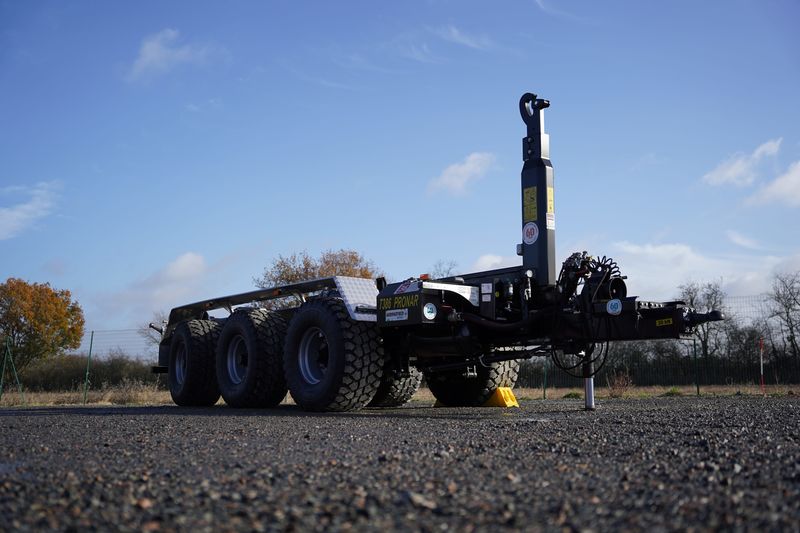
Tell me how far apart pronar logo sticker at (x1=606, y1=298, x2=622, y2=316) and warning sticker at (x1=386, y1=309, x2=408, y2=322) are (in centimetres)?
237

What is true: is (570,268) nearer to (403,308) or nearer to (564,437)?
(403,308)

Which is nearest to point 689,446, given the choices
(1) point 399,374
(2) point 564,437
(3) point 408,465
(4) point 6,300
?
(2) point 564,437

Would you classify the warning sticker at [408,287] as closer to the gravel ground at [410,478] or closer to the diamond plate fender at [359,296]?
the diamond plate fender at [359,296]

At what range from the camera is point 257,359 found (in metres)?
11.5

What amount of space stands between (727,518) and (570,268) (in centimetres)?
607

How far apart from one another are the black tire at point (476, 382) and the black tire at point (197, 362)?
4.03 metres

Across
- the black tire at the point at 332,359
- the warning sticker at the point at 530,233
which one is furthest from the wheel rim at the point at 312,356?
the warning sticker at the point at 530,233

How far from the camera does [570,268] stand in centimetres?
901

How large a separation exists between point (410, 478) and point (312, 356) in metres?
6.73

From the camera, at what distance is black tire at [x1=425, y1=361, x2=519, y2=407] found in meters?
11.8

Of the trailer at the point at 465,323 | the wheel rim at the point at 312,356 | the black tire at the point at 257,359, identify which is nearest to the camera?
the trailer at the point at 465,323

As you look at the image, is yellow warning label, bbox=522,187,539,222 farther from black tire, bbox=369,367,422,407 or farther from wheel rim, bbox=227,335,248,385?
wheel rim, bbox=227,335,248,385

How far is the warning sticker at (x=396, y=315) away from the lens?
30.6ft

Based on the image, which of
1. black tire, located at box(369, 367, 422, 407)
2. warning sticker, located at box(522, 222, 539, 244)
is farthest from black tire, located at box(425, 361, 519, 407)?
warning sticker, located at box(522, 222, 539, 244)
